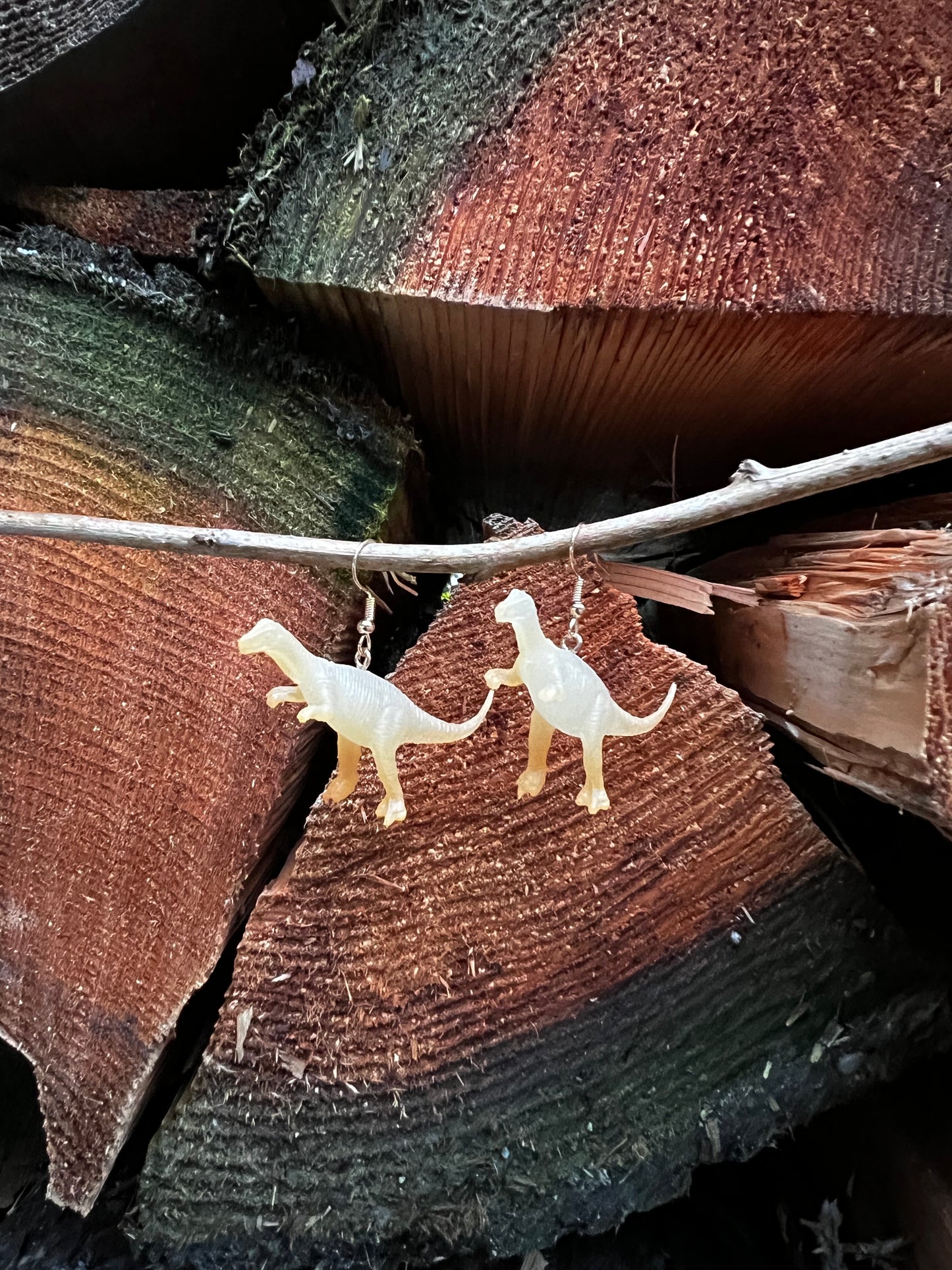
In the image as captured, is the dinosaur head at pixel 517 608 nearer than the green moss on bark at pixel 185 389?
Yes

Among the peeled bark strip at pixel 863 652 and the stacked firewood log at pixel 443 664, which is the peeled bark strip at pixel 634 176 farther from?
the peeled bark strip at pixel 863 652

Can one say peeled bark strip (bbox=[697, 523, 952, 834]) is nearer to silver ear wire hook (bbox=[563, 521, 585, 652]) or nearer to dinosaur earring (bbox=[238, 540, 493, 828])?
silver ear wire hook (bbox=[563, 521, 585, 652])

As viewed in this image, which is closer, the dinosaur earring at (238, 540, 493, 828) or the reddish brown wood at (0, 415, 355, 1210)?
the dinosaur earring at (238, 540, 493, 828)

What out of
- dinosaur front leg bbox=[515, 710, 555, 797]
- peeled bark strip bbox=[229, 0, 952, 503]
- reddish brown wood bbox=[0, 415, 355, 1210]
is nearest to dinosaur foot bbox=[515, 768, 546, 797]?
dinosaur front leg bbox=[515, 710, 555, 797]

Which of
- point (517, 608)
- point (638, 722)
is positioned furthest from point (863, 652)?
point (517, 608)

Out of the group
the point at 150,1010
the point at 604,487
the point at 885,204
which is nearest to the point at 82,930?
the point at 150,1010

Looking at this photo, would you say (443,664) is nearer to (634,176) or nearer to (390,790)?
(390,790)

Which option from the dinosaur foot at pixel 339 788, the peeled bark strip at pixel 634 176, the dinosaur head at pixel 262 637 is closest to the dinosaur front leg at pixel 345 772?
the dinosaur foot at pixel 339 788
